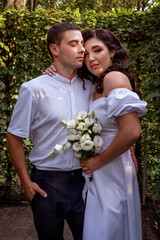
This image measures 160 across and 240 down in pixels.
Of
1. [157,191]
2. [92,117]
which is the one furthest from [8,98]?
[157,191]

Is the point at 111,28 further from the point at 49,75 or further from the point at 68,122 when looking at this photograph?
the point at 68,122

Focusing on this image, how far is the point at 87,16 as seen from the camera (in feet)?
10.6

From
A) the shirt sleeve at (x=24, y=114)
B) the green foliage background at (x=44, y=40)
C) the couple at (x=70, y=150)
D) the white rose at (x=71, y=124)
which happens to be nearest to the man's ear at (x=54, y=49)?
the couple at (x=70, y=150)

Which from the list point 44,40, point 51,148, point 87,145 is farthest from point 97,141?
point 44,40

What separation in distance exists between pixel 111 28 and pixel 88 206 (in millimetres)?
2638

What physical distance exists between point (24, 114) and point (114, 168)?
86 cm

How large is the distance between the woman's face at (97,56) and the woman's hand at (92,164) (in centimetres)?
78

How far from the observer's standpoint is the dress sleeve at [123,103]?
143 centimetres

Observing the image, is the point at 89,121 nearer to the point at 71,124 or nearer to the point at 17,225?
the point at 71,124

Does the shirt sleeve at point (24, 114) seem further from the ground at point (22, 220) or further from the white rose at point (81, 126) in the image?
the ground at point (22, 220)

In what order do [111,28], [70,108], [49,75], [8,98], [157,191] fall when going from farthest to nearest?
[8,98] → [111,28] → [157,191] → [49,75] → [70,108]

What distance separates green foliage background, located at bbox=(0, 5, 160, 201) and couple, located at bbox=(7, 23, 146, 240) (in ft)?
4.18

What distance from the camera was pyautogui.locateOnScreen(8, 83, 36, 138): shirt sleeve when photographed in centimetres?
175

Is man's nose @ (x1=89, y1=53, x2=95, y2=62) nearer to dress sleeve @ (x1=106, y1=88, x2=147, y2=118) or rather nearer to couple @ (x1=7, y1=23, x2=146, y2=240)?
couple @ (x1=7, y1=23, x2=146, y2=240)
